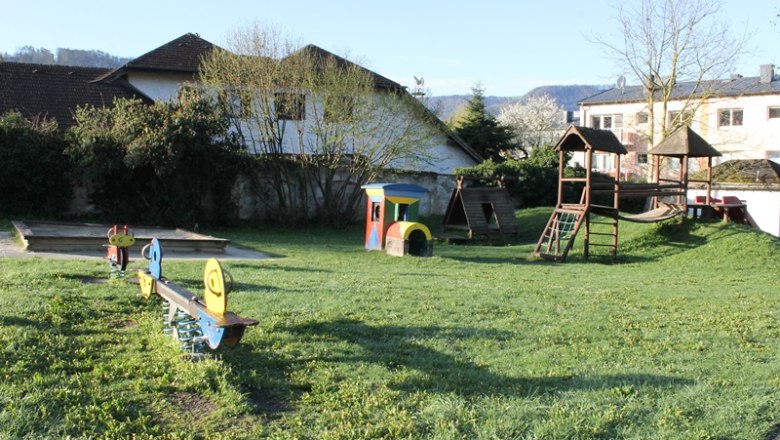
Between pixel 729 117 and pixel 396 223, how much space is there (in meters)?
42.1

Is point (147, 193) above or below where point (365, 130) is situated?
below

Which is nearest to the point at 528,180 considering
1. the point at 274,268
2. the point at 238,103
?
the point at 238,103

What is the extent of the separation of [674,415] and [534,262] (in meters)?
11.8

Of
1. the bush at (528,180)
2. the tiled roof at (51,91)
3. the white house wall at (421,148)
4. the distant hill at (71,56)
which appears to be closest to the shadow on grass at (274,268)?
the white house wall at (421,148)

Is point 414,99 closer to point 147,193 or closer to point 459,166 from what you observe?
point 459,166

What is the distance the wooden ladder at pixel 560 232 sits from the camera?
17.6 meters

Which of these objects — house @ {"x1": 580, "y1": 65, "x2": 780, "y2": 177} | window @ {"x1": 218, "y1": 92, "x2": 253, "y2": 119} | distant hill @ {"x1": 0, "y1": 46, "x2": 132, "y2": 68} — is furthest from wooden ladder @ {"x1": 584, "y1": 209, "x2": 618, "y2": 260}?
distant hill @ {"x1": 0, "y1": 46, "x2": 132, "y2": 68}

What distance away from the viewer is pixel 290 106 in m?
24.3

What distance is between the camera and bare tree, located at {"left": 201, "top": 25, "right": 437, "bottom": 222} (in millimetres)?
24141

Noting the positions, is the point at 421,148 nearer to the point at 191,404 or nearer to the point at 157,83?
the point at 157,83

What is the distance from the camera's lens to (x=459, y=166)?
1256 inches

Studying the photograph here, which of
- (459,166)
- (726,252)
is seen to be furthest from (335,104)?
(726,252)

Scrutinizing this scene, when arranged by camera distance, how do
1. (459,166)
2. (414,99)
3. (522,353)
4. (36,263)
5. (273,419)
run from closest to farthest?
(273,419), (522,353), (36,263), (414,99), (459,166)

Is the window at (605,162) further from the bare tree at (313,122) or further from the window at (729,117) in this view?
the bare tree at (313,122)
